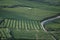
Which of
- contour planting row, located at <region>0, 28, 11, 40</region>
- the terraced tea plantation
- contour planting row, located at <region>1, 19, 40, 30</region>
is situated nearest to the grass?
the terraced tea plantation

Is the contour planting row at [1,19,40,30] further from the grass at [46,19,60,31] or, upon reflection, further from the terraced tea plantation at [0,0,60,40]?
the grass at [46,19,60,31]

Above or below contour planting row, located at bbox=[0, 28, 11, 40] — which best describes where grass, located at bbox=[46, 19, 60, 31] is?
above

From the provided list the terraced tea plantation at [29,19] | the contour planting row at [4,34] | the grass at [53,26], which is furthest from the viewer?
the grass at [53,26]

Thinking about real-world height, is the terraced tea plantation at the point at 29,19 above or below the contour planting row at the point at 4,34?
above

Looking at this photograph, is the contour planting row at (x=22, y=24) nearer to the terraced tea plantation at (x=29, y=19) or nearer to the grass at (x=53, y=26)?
the terraced tea plantation at (x=29, y=19)

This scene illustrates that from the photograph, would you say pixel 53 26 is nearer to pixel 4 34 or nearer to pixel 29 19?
pixel 29 19

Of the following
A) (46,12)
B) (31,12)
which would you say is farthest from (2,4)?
(46,12)

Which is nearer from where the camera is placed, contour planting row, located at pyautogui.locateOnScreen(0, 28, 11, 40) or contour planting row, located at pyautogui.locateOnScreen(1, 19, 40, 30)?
contour planting row, located at pyautogui.locateOnScreen(0, 28, 11, 40)

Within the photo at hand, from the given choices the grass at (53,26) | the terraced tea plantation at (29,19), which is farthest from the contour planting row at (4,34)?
the grass at (53,26)

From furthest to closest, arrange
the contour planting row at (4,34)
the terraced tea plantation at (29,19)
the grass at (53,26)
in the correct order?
the grass at (53,26) < the terraced tea plantation at (29,19) < the contour planting row at (4,34)
